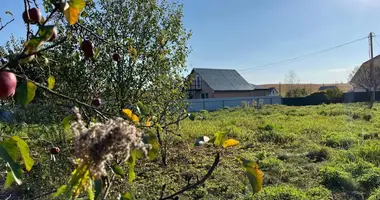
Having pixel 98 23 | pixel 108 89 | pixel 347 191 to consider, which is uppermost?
pixel 98 23

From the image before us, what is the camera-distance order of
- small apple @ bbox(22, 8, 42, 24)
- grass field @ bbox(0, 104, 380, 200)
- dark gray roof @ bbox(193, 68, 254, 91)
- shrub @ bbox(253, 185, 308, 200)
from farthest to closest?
dark gray roof @ bbox(193, 68, 254, 91), grass field @ bbox(0, 104, 380, 200), shrub @ bbox(253, 185, 308, 200), small apple @ bbox(22, 8, 42, 24)

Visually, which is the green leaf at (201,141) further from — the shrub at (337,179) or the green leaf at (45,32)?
the shrub at (337,179)

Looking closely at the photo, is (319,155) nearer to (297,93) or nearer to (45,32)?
(45,32)

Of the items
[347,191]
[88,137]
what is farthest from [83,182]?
[347,191]

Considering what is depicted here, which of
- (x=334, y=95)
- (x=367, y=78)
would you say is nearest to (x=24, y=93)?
(x=334, y=95)

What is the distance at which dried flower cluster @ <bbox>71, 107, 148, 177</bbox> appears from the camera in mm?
325

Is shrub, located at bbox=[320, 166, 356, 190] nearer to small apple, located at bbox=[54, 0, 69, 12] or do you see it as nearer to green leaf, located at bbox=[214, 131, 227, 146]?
green leaf, located at bbox=[214, 131, 227, 146]

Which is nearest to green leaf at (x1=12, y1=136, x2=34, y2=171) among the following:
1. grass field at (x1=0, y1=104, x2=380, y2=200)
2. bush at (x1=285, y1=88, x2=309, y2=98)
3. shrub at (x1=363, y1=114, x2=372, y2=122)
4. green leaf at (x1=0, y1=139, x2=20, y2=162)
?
green leaf at (x1=0, y1=139, x2=20, y2=162)

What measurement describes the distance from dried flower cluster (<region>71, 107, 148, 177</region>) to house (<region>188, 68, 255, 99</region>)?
22920 mm

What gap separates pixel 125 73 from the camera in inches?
125

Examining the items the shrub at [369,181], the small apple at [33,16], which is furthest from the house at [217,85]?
the small apple at [33,16]

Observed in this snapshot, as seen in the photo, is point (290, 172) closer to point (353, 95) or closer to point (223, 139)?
point (223, 139)

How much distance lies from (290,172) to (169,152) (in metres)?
1.83

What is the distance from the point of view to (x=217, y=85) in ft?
79.8
